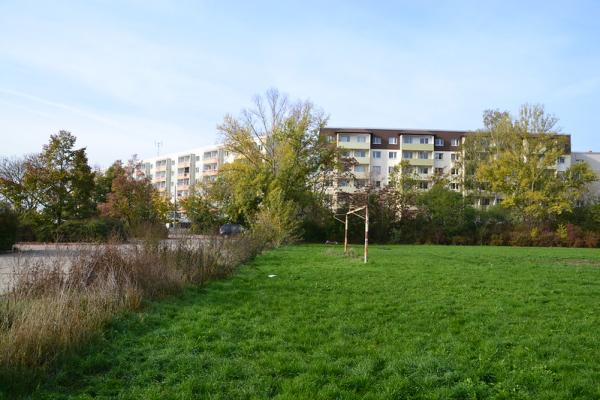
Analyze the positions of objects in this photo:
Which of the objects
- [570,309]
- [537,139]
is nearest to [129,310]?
[570,309]

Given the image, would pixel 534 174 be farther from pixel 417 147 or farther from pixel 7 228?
pixel 7 228

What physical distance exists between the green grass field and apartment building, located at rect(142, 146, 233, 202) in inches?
3773

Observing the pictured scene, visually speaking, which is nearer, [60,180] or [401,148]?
[60,180]

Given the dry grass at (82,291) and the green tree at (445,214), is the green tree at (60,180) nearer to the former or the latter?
the dry grass at (82,291)

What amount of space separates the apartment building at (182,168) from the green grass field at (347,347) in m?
95.8

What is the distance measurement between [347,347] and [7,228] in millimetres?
20672

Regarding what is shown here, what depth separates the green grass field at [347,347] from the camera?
4.98 m

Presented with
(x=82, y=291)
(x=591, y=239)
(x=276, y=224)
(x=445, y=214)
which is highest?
(x=445, y=214)

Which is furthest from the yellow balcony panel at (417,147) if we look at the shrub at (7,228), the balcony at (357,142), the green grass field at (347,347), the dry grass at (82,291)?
the green grass field at (347,347)

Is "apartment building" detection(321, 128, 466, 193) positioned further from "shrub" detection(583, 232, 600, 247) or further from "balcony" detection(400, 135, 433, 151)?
"shrub" detection(583, 232, 600, 247)

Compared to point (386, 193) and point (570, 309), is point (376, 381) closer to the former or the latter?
point (570, 309)

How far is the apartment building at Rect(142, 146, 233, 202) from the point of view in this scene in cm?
10944

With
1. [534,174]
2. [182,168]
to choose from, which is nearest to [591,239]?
[534,174]

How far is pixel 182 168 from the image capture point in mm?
117188
